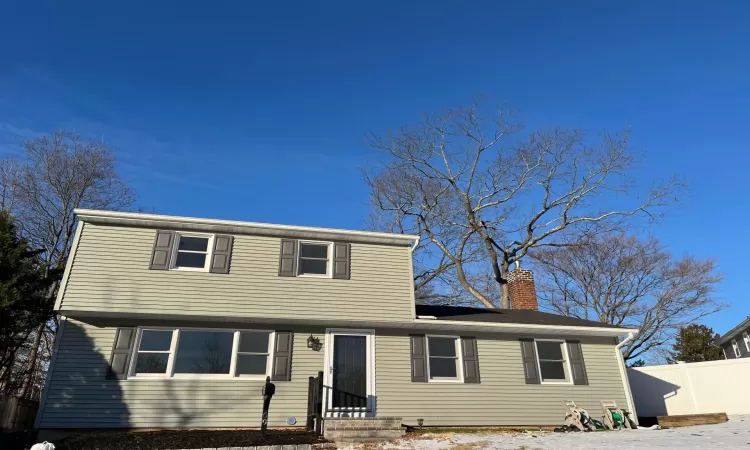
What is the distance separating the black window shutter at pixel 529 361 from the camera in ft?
41.1

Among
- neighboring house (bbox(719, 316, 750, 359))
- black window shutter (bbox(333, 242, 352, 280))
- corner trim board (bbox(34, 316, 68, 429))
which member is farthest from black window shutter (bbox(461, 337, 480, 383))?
neighboring house (bbox(719, 316, 750, 359))

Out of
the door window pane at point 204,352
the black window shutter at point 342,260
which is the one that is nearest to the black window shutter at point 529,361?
the black window shutter at point 342,260

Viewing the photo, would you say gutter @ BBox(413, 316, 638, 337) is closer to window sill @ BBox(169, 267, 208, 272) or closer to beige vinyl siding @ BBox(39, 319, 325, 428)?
beige vinyl siding @ BBox(39, 319, 325, 428)

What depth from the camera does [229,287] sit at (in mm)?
11438

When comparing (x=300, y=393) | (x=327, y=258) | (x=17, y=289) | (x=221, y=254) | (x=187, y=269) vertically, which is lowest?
(x=300, y=393)

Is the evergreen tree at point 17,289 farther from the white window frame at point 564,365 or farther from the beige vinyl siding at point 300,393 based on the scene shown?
the white window frame at point 564,365

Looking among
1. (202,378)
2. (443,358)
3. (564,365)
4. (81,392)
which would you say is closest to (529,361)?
(564,365)

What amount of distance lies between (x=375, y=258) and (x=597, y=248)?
17219 mm

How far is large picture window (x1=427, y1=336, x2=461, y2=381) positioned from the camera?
39.7ft

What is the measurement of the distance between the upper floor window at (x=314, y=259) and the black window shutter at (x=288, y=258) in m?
0.15

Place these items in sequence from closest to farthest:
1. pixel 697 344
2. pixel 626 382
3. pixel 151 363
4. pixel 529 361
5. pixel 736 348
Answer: pixel 151 363, pixel 529 361, pixel 626 382, pixel 697 344, pixel 736 348

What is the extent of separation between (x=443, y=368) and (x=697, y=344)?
64.5ft

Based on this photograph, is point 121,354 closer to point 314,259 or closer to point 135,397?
point 135,397

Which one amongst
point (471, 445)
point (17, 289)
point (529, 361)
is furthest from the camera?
point (529, 361)
